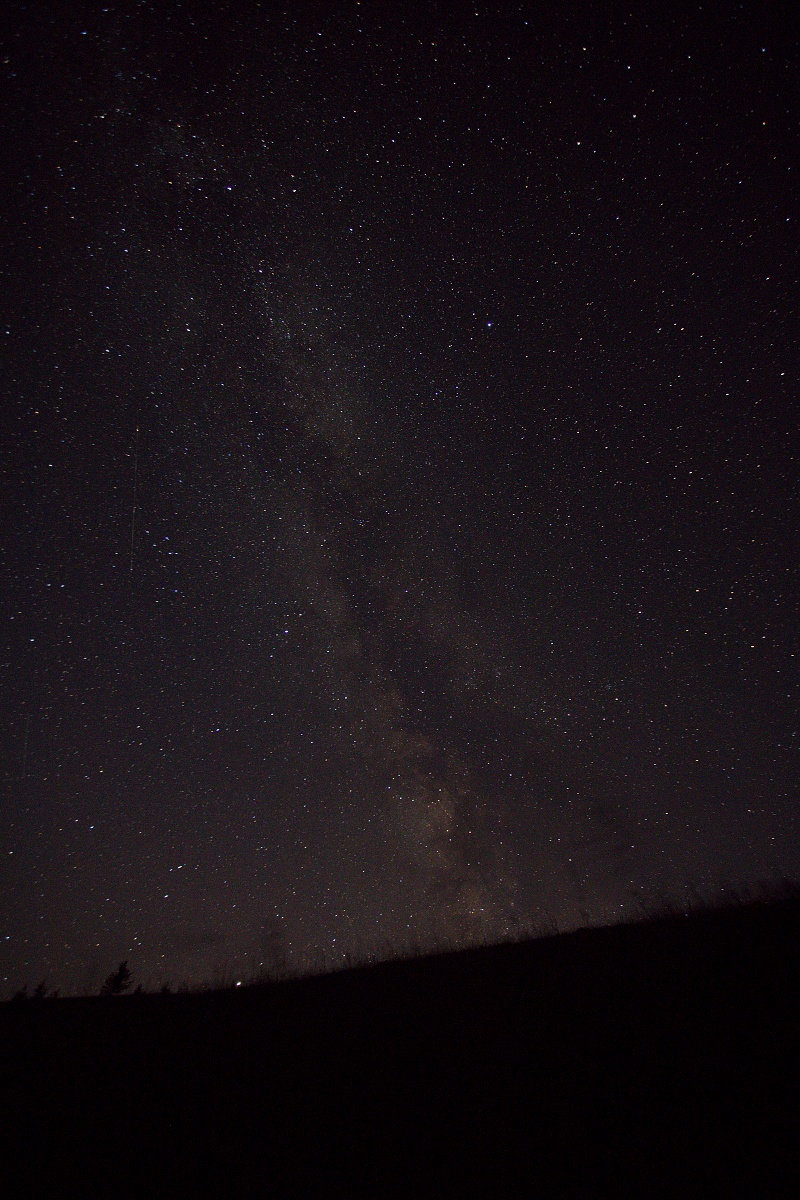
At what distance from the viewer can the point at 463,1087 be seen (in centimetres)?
435

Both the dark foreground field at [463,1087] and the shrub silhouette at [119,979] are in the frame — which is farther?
the shrub silhouette at [119,979]

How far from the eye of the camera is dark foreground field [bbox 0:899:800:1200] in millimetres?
3316

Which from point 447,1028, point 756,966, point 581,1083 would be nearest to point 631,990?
point 756,966

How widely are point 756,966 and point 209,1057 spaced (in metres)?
6.82

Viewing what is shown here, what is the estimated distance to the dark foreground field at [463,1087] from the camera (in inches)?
131

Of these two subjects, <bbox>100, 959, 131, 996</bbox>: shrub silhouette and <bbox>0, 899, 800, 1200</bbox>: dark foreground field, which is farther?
<bbox>100, 959, 131, 996</bbox>: shrub silhouette

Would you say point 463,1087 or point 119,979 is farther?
point 119,979

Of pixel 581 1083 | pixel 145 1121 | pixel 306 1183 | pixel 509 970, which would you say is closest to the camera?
pixel 306 1183

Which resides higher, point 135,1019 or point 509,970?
point 135,1019

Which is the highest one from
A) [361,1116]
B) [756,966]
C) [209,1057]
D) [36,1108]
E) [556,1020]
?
[36,1108]

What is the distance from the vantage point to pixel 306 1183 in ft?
11.7

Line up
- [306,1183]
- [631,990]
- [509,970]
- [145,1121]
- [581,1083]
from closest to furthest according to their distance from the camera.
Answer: [306,1183]
[581,1083]
[145,1121]
[631,990]
[509,970]

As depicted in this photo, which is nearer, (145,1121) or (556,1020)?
(145,1121)

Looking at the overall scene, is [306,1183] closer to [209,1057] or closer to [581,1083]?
[581,1083]
